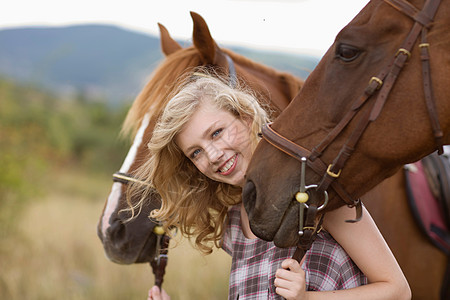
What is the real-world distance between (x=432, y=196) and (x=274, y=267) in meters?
1.62

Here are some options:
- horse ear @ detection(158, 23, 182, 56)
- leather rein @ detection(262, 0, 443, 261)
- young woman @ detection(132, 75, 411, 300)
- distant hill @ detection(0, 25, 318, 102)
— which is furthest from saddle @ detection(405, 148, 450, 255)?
distant hill @ detection(0, 25, 318, 102)

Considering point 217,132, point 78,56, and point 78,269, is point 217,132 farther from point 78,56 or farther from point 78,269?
point 78,56

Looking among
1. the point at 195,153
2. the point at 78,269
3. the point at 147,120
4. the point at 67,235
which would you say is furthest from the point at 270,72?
the point at 67,235

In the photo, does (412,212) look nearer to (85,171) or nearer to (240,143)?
(240,143)

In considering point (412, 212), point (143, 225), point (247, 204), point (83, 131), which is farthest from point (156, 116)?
point (83, 131)

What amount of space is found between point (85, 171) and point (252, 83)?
15493mm

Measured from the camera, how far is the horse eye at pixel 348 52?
142 centimetres

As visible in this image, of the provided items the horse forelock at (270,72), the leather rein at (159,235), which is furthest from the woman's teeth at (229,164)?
the horse forelock at (270,72)

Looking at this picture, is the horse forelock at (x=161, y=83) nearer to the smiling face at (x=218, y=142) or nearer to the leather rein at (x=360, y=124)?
the smiling face at (x=218, y=142)

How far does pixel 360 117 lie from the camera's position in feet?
4.64

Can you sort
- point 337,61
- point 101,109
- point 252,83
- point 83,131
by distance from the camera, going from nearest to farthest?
point 337,61, point 252,83, point 83,131, point 101,109

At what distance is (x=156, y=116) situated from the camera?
217 centimetres

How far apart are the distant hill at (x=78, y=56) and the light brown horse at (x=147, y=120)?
50342 mm

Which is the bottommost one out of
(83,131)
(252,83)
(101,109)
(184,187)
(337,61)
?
(184,187)
